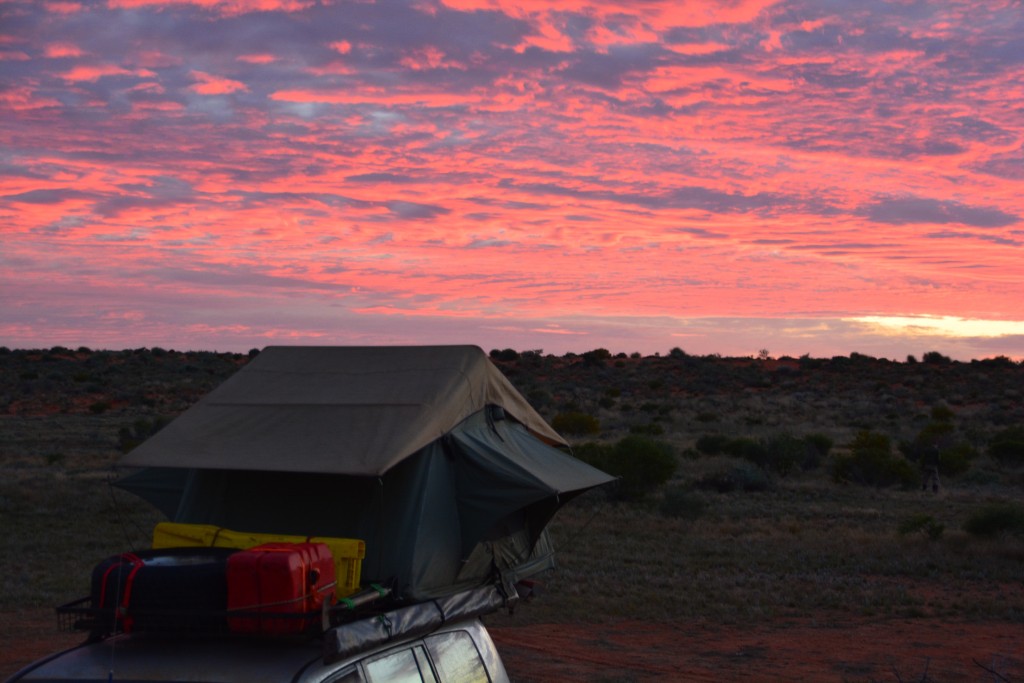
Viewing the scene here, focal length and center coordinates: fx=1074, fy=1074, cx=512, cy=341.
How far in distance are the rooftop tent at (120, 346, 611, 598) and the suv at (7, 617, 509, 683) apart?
159 centimetres

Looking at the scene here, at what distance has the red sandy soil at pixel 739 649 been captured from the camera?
10.2m

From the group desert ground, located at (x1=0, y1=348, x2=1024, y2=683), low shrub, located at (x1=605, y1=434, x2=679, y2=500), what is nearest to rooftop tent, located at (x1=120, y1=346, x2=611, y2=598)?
desert ground, located at (x1=0, y1=348, x2=1024, y2=683)

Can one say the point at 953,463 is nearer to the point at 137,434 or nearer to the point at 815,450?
the point at 815,450

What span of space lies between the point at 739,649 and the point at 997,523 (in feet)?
26.1

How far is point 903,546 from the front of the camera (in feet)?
56.0

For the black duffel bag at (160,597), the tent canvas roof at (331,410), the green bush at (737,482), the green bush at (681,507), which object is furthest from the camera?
the green bush at (737,482)

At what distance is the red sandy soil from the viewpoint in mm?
10211

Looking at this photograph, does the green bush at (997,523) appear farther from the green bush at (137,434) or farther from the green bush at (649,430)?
the green bush at (137,434)

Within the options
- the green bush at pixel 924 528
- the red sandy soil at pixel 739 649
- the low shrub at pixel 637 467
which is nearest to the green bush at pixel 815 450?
the low shrub at pixel 637 467

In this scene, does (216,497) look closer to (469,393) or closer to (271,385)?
(271,385)

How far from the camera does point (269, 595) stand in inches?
161

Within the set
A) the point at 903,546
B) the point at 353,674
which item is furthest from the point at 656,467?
the point at 353,674

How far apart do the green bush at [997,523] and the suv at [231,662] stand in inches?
591

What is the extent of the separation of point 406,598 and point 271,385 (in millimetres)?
1976
